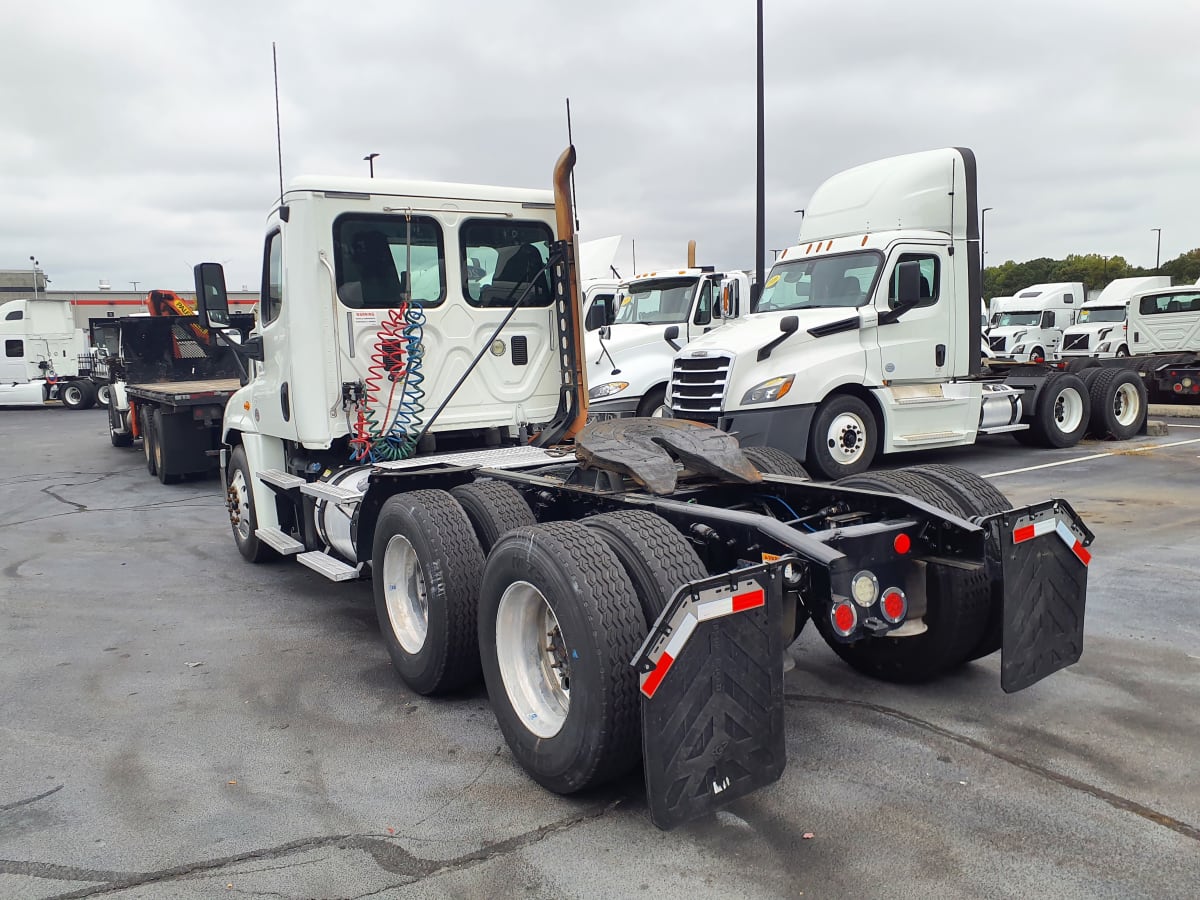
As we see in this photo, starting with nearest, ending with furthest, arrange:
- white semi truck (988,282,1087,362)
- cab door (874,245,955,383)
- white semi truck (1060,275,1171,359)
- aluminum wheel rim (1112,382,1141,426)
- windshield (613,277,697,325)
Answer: cab door (874,245,955,383) < aluminum wheel rim (1112,382,1141,426) < windshield (613,277,697,325) < white semi truck (1060,275,1171,359) < white semi truck (988,282,1087,362)

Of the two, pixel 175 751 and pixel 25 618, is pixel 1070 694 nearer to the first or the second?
pixel 175 751

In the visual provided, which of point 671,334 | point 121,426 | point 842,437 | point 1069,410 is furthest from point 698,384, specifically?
point 121,426

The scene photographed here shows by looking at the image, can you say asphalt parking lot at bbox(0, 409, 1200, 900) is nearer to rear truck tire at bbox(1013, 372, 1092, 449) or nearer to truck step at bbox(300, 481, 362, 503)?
truck step at bbox(300, 481, 362, 503)

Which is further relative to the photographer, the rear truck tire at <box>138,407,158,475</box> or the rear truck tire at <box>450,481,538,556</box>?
the rear truck tire at <box>138,407,158,475</box>

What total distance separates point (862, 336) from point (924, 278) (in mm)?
1102

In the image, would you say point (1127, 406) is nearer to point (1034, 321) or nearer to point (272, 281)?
point (272, 281)

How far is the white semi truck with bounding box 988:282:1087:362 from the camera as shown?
1166 inches

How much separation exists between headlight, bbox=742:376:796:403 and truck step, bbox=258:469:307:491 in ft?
18.0

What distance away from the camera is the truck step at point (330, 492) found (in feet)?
18.4

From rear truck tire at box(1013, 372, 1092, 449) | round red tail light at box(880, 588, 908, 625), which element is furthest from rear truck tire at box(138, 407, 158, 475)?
rear truck tire at box(1013, 372, 1092, 449)

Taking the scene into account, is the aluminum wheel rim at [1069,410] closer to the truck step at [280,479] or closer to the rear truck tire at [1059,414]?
the rear truck tire at [1059,414]

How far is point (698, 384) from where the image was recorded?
10883mm

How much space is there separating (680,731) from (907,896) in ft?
2.72

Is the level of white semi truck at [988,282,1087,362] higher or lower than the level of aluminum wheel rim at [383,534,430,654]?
higher
